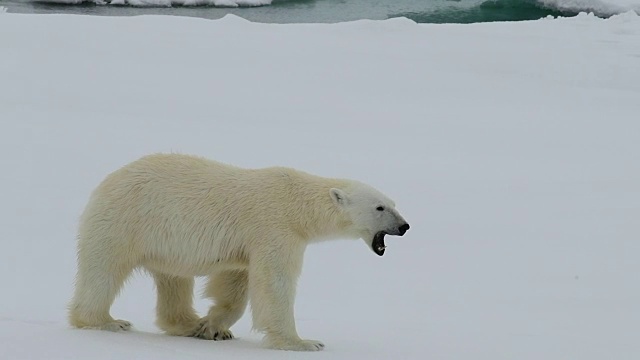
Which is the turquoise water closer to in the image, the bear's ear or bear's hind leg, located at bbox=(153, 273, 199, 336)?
bear's hind leg, located at bbox=(153, 273, 199, 336)

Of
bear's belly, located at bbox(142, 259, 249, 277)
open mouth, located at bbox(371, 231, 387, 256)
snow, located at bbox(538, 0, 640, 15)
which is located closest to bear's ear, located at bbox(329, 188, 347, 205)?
open mouth, located at bbox(371, 231, 387, 256)

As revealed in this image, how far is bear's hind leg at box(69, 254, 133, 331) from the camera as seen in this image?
4145 mm

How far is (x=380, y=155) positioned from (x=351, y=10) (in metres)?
18.1

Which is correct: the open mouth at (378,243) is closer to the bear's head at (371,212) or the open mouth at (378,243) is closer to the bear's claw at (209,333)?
the bear's head at (371,212)

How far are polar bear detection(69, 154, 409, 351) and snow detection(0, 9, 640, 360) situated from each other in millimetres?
258

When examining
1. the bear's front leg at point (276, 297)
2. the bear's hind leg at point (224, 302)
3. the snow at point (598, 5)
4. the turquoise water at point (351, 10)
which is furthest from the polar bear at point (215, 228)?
the snow at point (598, 5)

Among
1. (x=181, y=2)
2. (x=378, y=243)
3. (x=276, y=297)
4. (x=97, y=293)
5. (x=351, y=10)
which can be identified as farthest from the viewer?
(x=351, y=10)

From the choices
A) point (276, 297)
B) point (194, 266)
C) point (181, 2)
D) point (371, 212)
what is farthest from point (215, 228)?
point (181, 2)

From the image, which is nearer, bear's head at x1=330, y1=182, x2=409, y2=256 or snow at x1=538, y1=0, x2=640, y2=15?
bear's head at x1=330, y1=182, x2=409, y2=256

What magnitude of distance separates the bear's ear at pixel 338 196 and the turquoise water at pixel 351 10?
20.1 metres

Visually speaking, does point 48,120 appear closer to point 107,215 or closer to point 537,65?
point 107,215

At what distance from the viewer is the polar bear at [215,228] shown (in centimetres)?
Answer: 407

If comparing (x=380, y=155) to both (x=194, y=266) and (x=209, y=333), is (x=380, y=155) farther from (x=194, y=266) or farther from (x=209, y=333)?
(x=194, y=266)

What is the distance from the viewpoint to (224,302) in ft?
14.6
